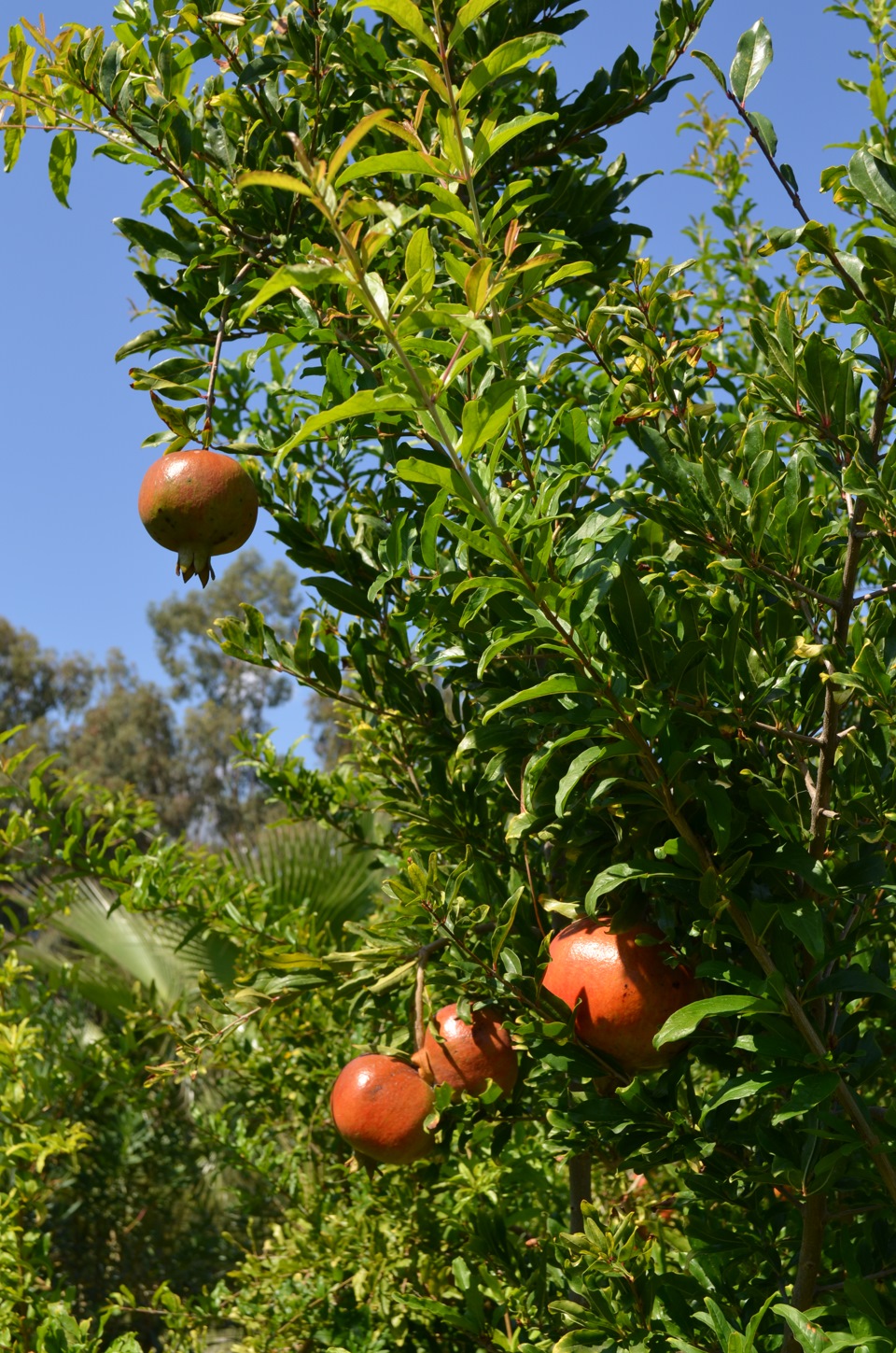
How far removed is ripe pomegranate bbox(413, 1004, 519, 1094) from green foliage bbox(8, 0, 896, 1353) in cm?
4

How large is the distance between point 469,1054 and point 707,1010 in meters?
0.45

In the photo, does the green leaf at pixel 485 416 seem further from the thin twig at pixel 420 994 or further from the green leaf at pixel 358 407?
the thin twig at pixel 420 994

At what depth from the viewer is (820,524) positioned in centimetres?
120

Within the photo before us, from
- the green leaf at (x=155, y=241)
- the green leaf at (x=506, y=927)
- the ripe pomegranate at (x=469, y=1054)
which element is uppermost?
the green leaf at (x=155, y=241)

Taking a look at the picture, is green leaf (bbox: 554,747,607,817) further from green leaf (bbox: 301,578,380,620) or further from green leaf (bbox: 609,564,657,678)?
green leaf (bbox: 301,578,380,620)

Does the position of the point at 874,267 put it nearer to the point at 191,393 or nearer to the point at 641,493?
the point at 641,493

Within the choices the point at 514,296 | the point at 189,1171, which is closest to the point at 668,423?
the point at 514,296

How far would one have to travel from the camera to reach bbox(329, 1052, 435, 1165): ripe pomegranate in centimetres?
122

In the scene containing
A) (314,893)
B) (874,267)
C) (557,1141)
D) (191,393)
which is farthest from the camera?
(314,893)

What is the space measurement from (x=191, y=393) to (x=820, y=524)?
0.82 m

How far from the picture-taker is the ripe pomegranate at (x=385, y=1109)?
47.9 inches

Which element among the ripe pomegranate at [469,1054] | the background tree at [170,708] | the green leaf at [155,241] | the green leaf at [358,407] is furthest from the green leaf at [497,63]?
the background tree at [170,708]

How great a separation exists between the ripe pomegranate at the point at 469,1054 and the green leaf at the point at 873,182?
3.08 feet

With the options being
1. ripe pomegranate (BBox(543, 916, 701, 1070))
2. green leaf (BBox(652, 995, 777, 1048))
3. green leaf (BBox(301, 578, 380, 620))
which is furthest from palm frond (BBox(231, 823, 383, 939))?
green leaf (BBox(652, 995, 777, 1048))
